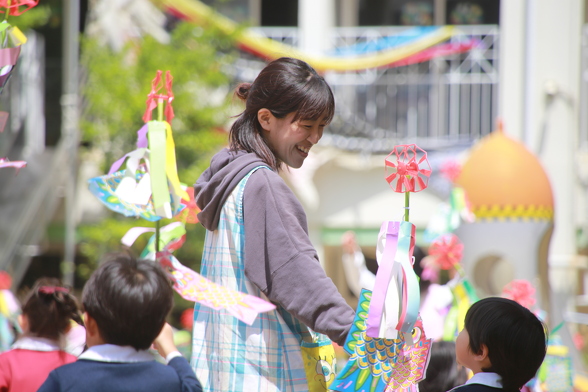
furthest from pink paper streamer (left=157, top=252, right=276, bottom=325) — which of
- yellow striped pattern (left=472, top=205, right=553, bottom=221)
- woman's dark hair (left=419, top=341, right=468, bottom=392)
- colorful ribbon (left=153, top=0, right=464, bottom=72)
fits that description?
colorful ribbon (left=153, top=0, right=464, bottom=72)

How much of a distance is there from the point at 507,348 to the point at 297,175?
5.39 meters

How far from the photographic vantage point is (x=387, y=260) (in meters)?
1.49

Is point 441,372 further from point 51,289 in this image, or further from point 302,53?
point 302,53

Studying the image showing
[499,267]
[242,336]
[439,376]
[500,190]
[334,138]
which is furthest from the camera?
[334,138]

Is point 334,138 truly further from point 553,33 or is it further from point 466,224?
point 466,224

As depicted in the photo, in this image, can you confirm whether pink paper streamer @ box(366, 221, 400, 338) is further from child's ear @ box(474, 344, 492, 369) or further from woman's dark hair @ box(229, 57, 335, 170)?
child's ear @ box(474, 344, 492, 369)

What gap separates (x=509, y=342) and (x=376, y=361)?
1.45 ft

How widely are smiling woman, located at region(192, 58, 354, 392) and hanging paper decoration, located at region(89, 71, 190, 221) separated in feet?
0.59

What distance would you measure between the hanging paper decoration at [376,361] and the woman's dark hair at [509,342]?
324 millimetres

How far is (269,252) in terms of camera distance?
60.9 inches

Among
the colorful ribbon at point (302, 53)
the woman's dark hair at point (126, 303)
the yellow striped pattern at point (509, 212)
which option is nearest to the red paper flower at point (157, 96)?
the woman's dark hair at point (126, 303)

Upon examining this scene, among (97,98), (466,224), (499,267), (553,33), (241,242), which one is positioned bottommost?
(499,267)

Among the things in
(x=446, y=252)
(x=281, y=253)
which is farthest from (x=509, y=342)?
(x=446, y=252)

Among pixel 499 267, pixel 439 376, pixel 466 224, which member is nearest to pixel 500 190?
pixel 466 224
